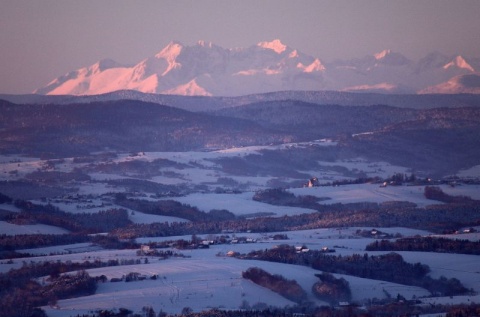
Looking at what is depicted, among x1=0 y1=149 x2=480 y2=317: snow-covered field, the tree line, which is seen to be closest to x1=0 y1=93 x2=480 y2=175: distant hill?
x1=0 y1=149 x2=480 y2=317: snow-covered field

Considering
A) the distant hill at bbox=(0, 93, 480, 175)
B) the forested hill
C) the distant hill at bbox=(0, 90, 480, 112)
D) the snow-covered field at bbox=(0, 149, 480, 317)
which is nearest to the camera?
the snow-covered field at bbox=(0, 149, 480, 317)

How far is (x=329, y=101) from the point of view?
131 meters

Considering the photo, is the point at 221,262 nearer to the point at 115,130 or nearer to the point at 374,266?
the point at 374,266

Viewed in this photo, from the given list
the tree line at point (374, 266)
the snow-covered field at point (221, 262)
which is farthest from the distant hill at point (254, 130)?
the tree line at point (374, 266)

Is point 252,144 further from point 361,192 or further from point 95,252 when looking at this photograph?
point 95,252

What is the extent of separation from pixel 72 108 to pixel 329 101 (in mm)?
43308

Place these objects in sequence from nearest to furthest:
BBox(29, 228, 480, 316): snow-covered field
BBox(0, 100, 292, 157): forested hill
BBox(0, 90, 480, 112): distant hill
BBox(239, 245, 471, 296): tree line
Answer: BBox(29, 228, 480, 316): snow-covered field < BBox(239, 245, 471, 296): tree line < BBox(0, 100, 292, 157): forested hill < BBox(0, 90, 480, 112): distant hill

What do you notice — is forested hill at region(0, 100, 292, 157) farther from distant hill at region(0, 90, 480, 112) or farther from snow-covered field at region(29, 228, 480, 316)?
snow-covered field at region(29, 228, 480, 316)

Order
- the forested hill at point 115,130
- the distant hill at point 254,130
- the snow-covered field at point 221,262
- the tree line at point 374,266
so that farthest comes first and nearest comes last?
the forested hill at point 115,130 → the distant hill at point 254,130 → the tree line at point 374,266 → the snow-covered field at point 221,262

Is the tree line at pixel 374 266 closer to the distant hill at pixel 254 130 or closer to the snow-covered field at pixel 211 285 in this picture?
the snow-covered field at pixel 211 285

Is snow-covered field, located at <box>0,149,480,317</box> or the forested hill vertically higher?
the forested hill

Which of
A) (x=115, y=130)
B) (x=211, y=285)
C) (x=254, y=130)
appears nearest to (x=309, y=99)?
(x=254, y=130)

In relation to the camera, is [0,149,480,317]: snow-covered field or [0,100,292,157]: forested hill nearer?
[0,149,480,317]: snow-covered field

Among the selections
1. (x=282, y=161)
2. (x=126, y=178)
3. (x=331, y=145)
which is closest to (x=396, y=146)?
(x=331, y=145)
